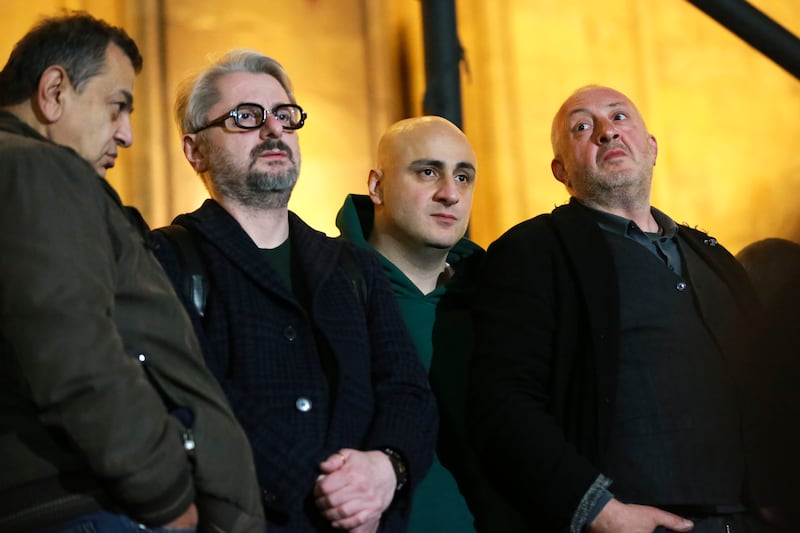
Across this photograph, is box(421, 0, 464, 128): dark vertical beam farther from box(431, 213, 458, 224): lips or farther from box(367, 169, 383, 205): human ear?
box(431, 213, 458, 224): lips

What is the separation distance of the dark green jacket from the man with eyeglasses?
0.77 feet

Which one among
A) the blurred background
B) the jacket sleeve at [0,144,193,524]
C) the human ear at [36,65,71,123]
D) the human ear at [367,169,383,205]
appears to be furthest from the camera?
the blurred background

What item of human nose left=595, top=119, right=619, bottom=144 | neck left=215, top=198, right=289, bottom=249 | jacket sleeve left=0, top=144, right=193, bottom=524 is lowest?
jacket sleeve left=0, top=144, right=193, bottom=524

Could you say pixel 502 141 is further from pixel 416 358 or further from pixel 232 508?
pixel 232 508

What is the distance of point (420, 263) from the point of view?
263 cm

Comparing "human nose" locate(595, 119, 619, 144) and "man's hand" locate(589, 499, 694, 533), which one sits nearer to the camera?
"man's hand" locate(589, 499, 694, 533)

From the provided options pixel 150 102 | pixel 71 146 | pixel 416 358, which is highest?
pixel 150 102

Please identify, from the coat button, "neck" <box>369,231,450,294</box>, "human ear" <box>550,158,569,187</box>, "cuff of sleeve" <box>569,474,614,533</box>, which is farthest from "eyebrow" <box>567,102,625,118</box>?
the coat button

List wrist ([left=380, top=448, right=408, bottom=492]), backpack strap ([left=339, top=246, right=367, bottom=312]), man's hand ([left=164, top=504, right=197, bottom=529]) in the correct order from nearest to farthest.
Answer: man's hand ([left=164, top=504, right=197, bottom=529]) → wrist ([left=380, top=448, right=408, bottom=492]) → backpack strap ([left=339, top=246, right=367, bottom=312])

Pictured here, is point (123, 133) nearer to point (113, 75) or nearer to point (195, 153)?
point (113, 75)

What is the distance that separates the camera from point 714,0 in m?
3.87

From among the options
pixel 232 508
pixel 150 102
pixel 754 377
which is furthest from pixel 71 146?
pixel 150 102

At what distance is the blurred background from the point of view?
3.60 m

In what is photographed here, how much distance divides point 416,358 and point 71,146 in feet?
2.60
